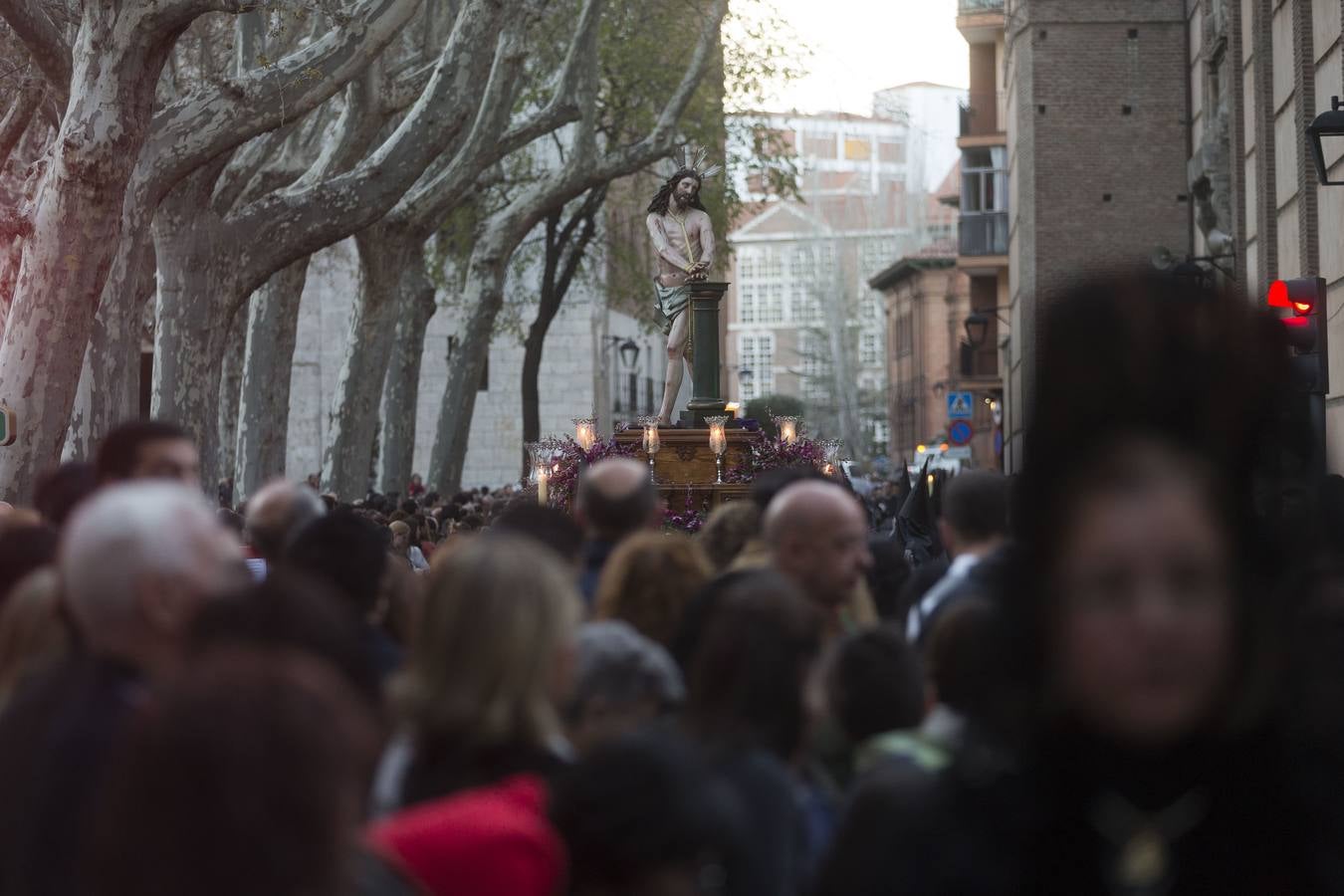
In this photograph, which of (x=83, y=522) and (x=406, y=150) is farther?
(x=406, y=150)

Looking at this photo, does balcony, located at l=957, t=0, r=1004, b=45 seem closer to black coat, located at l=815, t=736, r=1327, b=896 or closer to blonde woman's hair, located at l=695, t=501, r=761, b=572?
blonde woman's hair, located at l=695, t=501, r=761, b=572

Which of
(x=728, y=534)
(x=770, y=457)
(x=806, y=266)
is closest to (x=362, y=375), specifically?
(x=770, y=457)

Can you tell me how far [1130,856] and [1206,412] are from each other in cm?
54

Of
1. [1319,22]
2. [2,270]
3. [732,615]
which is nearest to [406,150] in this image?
[2,270]

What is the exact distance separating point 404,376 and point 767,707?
34.1 meters

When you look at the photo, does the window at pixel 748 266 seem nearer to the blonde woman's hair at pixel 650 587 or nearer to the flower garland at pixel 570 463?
the flower garland at pixel 570 463

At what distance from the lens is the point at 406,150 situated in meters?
23.6

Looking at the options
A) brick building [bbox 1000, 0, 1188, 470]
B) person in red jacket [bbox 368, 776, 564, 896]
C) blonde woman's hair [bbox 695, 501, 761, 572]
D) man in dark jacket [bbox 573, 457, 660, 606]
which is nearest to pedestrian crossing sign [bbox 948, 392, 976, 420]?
brick building [bbox 1000, 0, 1188, 470]

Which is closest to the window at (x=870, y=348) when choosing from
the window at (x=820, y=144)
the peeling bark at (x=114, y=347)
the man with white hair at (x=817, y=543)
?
the window at (x=820, y=144)

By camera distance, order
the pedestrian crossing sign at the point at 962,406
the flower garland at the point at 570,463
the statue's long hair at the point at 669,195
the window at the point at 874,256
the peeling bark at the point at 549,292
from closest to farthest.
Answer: the flower garland at the point at 570,463
the statue's long hair at the point at 669,195
the peeling bark at the point at 549,292
the pedestrian crossing sign at the point at 962,406
the window at the point at 874,256

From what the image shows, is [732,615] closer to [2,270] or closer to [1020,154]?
[2,270]

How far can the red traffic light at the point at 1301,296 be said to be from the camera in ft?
43.4

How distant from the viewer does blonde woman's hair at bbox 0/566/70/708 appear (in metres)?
4.85

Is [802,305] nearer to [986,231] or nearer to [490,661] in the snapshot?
[986,231]
